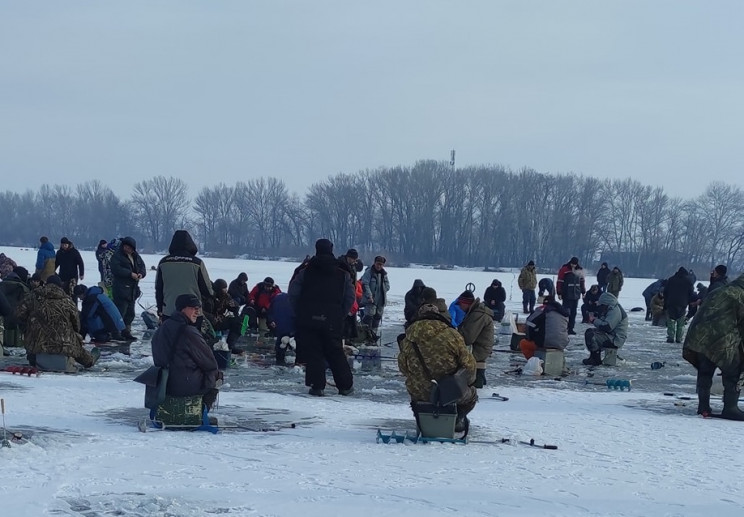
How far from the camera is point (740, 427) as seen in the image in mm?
9930

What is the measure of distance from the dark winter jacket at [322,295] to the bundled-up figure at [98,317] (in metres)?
4.81

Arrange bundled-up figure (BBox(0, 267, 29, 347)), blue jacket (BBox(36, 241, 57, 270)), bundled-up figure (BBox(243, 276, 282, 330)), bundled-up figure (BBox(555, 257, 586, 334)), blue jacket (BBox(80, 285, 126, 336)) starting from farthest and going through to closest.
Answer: bundled-up figure (BBox(555, 257, 586, 334)), blue jacket (BBox(36, 241, 57, 270)), bundled-up figure (BBox(243, 276, 282, 330)), blue jacket (BBox(80, 285, 126, 336)), bundled-up figure (BBox(0, 267, 29, 347))

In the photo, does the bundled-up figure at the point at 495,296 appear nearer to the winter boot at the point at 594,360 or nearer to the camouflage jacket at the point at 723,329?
the winter boot at the point at 594,360

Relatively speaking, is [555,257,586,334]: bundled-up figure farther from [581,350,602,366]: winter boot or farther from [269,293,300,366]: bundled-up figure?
[269,293,300,366]: bundled-up figure

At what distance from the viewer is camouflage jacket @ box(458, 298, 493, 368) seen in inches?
475

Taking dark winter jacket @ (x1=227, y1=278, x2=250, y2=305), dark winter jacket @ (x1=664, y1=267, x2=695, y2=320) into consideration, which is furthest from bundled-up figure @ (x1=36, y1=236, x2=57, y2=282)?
dark winter jacket @ (x1=664, y1=267, x2=695, y2=320)

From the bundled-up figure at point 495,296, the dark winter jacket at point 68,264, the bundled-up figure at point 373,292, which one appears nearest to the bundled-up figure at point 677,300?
the bundled-up figure at point 495,296

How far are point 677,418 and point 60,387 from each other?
624 cm

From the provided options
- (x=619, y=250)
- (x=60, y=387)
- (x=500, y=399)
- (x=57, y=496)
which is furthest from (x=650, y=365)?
(x=619, y=250)

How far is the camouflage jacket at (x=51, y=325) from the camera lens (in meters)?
11.8

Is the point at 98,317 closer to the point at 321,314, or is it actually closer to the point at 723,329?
the point at 321,314

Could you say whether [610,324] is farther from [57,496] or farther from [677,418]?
[57,496]

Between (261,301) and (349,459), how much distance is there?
963 centimetres

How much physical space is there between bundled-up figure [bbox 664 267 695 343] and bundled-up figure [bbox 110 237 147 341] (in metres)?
10.1
